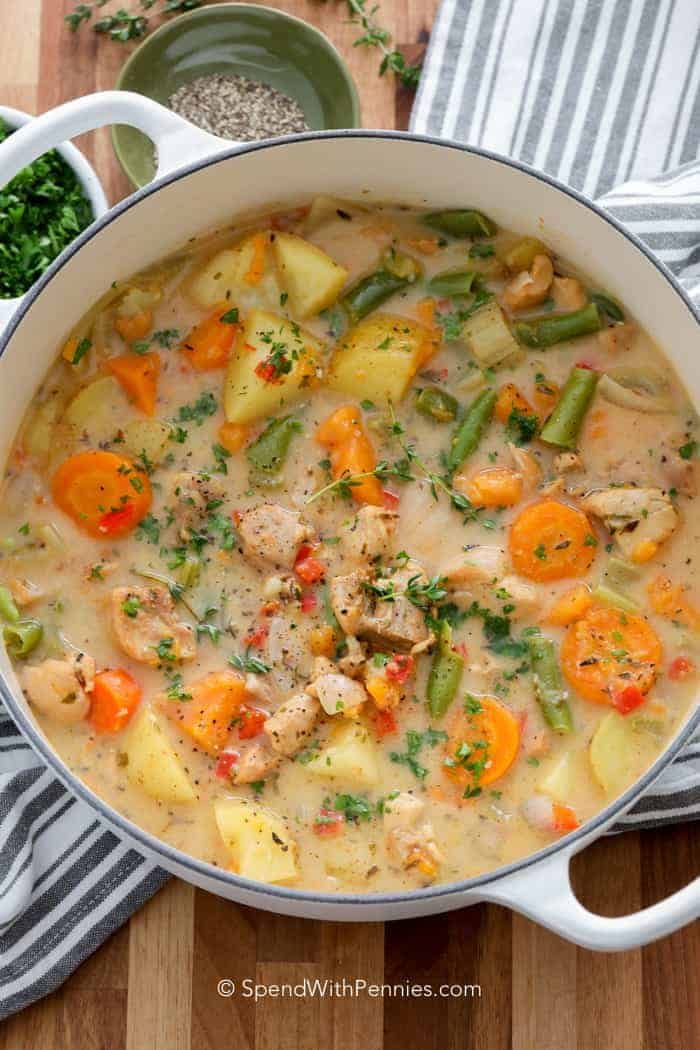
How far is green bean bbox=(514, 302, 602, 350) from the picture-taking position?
12.6ft

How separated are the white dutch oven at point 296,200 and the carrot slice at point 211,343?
292 millimetres

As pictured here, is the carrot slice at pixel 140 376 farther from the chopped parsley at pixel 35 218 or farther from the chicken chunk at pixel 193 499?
the chopped parsley at pixel 35 218

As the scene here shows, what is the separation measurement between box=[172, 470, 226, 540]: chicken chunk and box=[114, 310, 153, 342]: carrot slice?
455 mm

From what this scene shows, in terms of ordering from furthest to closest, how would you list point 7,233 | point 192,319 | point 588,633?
point 7,233, point 192,319, point 588,633

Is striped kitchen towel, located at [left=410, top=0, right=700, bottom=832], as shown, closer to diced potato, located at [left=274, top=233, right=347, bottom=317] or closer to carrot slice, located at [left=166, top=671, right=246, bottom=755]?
diced potato, located at [left=274, top=233, right=347, bottom=317]

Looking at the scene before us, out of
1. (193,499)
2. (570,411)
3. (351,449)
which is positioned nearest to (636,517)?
(570,411)

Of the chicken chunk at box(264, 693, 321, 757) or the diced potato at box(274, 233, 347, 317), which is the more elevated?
the diced potato at box(274, 233, 347, 317)

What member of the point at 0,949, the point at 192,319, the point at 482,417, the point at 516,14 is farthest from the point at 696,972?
the point at 516,14

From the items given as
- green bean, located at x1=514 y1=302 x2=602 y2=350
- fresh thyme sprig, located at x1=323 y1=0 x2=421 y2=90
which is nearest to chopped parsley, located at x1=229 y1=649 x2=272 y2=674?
green bean, located at x1=514 y1=302 x2=602 y2=350

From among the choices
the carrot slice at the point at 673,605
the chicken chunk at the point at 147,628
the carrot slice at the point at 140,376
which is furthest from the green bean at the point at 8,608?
the carrot slice at the point at 673,605

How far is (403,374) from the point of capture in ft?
12.3

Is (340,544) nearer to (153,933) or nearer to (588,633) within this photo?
(588,633)

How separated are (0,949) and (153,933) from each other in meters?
0.44

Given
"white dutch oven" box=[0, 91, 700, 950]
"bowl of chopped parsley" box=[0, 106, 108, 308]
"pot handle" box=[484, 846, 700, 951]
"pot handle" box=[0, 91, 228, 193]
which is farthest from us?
"bowl of chopped parsley" box=[0, 106, 108, 308]
